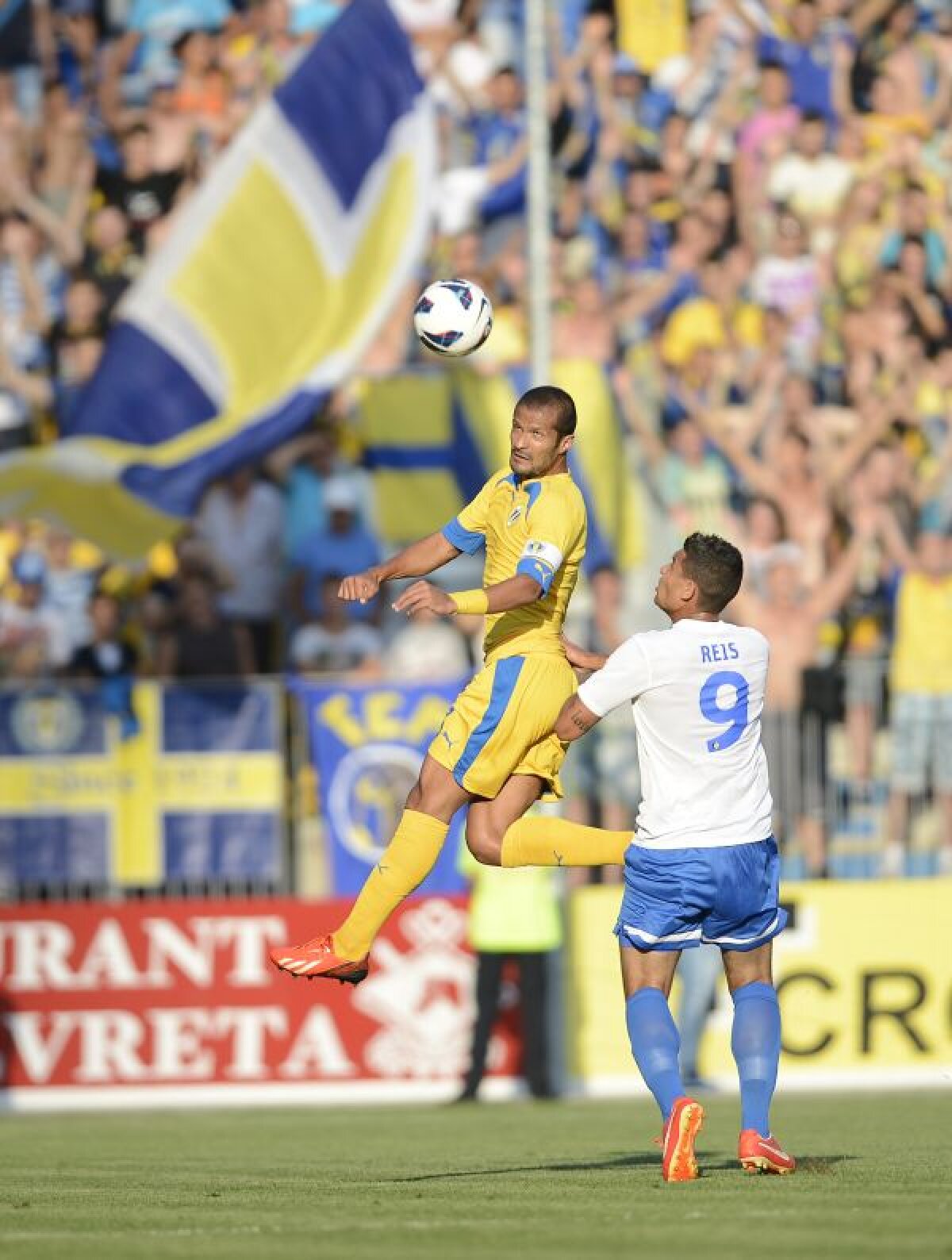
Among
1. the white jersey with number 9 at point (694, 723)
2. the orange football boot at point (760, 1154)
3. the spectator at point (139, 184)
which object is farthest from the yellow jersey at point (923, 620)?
the orange football boot at point (760, 1154)

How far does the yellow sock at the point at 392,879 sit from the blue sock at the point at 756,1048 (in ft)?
4.19

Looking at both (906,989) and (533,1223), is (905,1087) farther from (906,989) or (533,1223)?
(533,1223)

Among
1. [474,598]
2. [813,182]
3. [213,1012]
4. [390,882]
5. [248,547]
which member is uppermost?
[813,182]

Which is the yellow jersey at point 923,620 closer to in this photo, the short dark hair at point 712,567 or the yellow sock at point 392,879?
the yellow sock at point 392,879

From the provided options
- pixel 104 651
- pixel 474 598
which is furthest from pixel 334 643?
pixel 474 598

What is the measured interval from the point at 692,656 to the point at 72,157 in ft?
41.7

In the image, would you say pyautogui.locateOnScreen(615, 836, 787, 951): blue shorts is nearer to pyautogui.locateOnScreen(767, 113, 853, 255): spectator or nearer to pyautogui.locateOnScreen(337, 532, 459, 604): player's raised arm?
pyautogui.locateOnScreen(337, 532, 459, 604): player's raised arm

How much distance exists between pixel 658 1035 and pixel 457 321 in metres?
3.08

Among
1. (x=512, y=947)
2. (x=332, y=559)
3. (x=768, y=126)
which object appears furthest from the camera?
(x=768, y=126)

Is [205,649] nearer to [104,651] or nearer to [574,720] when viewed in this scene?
[104,651]

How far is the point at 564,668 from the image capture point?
944cm

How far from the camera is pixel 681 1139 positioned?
8.12 m

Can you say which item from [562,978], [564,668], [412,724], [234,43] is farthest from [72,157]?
[564,668]

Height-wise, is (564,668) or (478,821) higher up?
(564,668)
